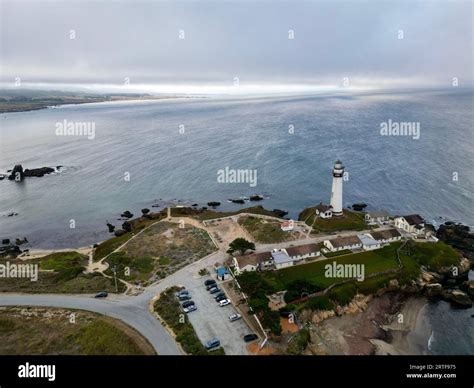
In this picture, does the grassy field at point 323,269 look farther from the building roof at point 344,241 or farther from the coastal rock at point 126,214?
the coastal rock at point 126,214

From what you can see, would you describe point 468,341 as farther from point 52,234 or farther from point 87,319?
point 52,234

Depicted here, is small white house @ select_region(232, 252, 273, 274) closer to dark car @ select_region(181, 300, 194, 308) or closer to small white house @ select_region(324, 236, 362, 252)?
dark car @ select_region(181, 300, 194, 308)

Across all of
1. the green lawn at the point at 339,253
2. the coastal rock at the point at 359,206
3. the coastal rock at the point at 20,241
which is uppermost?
the coastal rock at the point at 359,206

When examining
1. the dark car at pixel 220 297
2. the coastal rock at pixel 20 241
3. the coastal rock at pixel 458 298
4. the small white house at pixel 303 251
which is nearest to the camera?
the dark car at pixel 220 297

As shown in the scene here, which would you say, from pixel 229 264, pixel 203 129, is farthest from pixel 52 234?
pixel 203 129

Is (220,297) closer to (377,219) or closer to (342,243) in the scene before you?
(342,243)

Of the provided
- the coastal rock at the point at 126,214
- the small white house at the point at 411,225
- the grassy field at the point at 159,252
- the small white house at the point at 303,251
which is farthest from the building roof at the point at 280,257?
the coastal rock at the point at 126,214

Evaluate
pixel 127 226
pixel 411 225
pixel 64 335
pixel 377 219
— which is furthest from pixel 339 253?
pixel 127 226
